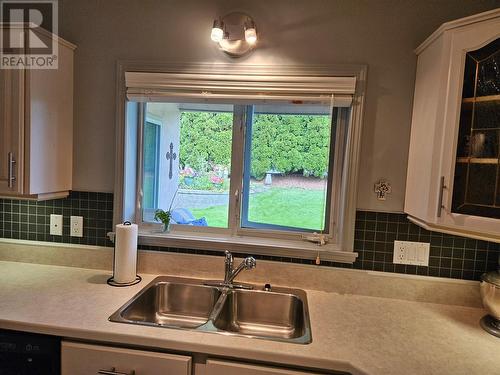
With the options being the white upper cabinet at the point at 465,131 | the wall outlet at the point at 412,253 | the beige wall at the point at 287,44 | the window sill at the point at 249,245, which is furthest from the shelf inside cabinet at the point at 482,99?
the window sill at the point at 249,245

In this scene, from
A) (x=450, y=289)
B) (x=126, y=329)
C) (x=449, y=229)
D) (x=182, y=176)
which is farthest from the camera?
(x=182, y=176)

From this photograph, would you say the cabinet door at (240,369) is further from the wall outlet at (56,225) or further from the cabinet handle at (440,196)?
the wall outlet at (56,225)

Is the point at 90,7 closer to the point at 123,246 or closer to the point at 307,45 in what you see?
the point at 307,45

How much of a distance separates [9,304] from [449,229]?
5.96ft

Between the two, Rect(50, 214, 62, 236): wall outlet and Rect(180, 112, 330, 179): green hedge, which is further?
Rect(50, 214, 62, 236): wall outlet

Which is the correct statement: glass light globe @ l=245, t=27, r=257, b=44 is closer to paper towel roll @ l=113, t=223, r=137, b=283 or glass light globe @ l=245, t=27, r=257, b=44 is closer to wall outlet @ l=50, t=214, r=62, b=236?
paper towel roll @ l=113, t=223, r=137, b=283

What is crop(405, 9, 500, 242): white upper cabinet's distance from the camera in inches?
45.9

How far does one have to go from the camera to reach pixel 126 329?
118 cm

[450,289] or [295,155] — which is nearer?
[450,289]

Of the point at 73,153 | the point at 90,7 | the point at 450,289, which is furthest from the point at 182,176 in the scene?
the point at 450,289

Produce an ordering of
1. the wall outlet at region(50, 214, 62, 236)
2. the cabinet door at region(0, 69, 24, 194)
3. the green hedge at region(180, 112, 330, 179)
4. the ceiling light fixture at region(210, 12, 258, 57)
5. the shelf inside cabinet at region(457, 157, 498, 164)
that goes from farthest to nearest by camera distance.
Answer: the wall outlet at region(50, 214, 62, 236) < the green hedge at region(180, 112, 330, 179) < the ceiling light fixture at region(210, 12, 258, 57) < the cabinet door at region(0, 69, 24, 194) < the shelf inside cabinet at region(457, 157, 498, 164)

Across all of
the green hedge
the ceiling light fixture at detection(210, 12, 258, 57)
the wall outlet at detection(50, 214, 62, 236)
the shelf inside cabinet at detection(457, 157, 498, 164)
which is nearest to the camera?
the shelf inside cabinet at detection(457, 157, 498, 164)

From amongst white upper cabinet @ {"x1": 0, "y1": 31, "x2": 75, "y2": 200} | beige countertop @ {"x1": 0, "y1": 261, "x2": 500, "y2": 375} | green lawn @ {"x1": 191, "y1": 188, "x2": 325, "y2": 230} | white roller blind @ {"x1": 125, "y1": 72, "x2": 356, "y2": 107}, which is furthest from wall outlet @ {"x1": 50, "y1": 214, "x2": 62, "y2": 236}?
green lawn @ {"x1": 191, "y1": 188, "x2": 325, "y2": 230}

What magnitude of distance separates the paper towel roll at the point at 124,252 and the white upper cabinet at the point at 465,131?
1.35 m
